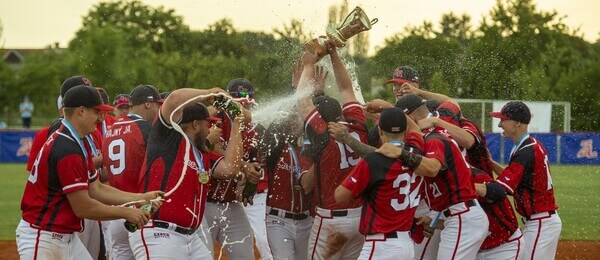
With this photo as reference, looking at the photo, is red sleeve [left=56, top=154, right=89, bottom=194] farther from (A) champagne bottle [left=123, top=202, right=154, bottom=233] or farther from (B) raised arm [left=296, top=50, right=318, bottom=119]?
(B) raised arm [left=296, top=50, right=318, bottom=119]

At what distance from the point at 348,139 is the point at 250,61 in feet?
98.2

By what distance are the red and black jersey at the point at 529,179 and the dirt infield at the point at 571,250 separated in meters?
4.40

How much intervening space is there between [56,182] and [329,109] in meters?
2.85

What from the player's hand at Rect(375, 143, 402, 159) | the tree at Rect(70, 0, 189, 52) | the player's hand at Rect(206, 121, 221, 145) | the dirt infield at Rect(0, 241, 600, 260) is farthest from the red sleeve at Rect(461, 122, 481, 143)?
the tree at Rect(70, 0, 189, 52)

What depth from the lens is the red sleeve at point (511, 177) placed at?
8.46m

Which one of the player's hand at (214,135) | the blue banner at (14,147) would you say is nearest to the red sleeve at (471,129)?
the player's hand at (214,135)

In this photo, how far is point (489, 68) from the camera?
2931 centimetres

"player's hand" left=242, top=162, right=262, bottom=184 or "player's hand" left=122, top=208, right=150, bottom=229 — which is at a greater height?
"player's hand" left=242, top=162, right=262, bottom=184

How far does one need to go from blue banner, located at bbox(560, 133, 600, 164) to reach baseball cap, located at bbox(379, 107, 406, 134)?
24491 millimetres

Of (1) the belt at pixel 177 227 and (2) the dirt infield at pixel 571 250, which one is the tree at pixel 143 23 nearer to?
(2) the dirt infield at pixel 571 250

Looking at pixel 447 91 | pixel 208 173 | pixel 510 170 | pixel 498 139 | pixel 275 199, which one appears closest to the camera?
pixel 208 173

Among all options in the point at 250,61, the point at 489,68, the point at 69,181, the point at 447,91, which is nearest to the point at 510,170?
the point at 69,181

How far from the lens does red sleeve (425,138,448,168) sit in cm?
756

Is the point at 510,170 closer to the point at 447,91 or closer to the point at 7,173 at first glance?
the point at 447,91
